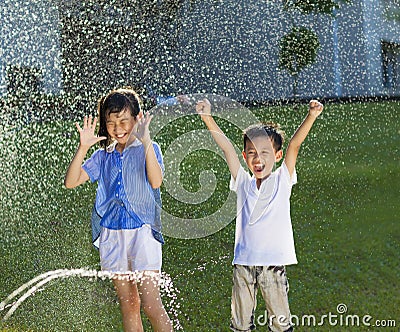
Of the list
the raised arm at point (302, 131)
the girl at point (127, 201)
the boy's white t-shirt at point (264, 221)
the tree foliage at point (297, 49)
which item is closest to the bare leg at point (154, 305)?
the girl at point (127, 201)

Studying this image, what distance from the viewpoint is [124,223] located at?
219 cm

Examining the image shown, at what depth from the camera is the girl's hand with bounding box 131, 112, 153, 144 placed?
6.87ft

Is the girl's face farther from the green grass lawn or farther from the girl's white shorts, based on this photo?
the green grass lawn

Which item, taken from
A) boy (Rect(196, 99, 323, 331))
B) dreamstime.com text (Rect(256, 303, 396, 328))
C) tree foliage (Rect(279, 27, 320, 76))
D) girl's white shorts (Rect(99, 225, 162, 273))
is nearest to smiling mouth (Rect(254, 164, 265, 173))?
boy (Rect(196, 99, 323, 331))

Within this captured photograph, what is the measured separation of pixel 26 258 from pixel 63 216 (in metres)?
0.42

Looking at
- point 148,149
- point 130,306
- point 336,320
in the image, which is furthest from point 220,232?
point 148,149

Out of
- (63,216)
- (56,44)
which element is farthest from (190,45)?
(63,216)

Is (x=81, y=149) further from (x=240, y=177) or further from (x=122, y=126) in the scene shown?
(x=240, y=177)

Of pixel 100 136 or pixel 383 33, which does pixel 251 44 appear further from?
pixel 100 136

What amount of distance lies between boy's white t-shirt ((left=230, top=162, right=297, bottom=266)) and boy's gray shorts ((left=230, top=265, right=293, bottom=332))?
0.08 ft

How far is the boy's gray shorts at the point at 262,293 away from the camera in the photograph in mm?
2107

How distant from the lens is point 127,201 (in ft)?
7.23

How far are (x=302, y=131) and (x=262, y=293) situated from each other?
421mm

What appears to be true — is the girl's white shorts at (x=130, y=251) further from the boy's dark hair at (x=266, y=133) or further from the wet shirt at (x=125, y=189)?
the boy's dark hair at (x=266, y=133)
